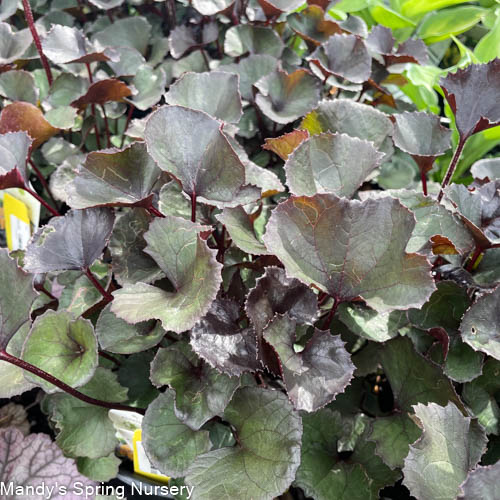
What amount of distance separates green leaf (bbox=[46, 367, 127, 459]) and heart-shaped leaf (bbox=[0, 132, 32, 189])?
0.29 meters

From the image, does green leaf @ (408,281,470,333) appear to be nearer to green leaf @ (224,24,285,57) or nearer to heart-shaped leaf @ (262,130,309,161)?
heart-shaped leaf @ (262,130,309,161)

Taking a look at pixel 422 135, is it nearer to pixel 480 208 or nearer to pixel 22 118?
pixel 480 208

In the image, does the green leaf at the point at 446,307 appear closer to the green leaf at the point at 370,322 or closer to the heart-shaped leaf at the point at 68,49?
the green leaf at the point at 370,322

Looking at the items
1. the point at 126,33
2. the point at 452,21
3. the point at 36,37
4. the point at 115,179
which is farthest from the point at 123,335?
the point at 452,21

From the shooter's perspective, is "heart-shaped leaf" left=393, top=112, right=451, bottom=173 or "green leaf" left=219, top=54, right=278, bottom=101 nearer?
"heart-shaped leaf" left=393, top=112, right=451, bottom=173

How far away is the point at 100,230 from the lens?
2.21 ft

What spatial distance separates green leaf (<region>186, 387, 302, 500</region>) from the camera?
584 mm

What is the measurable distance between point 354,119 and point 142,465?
59cm

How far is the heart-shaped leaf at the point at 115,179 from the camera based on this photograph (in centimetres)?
66

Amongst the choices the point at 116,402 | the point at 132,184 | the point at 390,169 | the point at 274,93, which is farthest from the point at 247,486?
the point at 390,169

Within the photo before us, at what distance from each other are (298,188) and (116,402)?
0.40 meters

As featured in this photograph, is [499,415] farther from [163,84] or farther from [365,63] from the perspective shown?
[163,84]

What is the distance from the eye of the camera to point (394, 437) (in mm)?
679

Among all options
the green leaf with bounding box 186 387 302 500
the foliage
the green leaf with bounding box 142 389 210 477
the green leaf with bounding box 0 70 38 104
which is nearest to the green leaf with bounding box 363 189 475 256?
the foliage
